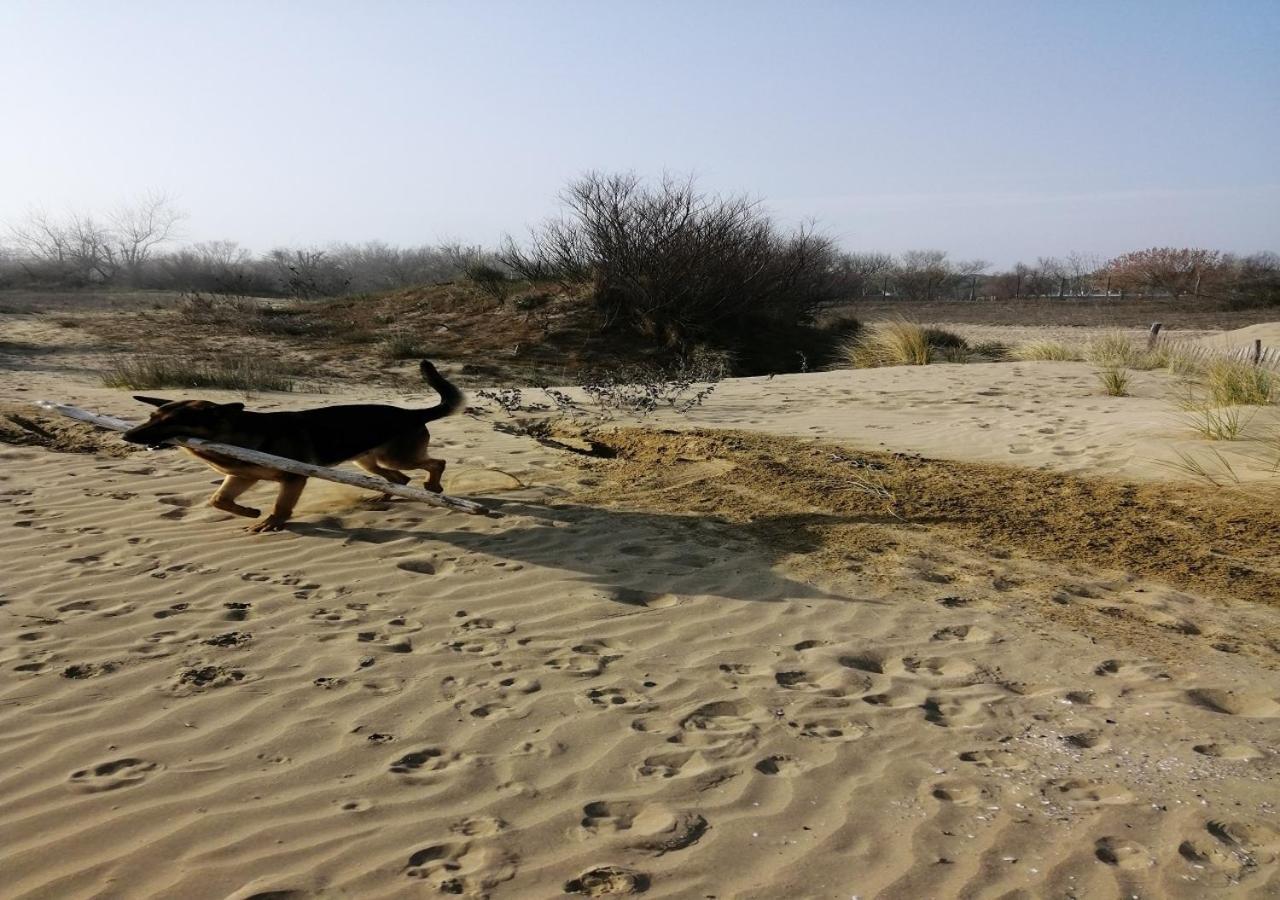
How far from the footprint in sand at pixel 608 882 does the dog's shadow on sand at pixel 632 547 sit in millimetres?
2184

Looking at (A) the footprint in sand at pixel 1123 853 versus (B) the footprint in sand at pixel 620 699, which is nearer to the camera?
(A) the footprint in sand at pixel 1123 853

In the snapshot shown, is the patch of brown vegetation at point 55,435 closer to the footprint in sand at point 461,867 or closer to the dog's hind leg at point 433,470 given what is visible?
the dog's hind leg at point 433,470

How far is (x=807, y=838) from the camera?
9.11ft

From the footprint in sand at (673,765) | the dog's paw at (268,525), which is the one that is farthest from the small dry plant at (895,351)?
the footprint in sand at (673,765)

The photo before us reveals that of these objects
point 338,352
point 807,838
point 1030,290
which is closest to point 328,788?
point 807,838

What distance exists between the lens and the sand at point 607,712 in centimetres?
263

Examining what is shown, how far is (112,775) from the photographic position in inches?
117

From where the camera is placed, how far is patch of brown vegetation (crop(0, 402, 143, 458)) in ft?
26.7

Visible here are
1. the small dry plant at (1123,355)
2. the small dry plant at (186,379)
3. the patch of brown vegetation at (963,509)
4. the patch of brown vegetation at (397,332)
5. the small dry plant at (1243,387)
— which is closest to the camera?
the patch of brown vegetation at (963,509)

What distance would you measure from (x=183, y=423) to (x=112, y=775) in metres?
3.03

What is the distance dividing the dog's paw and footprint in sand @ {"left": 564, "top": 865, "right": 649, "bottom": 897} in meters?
4.07

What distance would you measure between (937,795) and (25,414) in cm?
997

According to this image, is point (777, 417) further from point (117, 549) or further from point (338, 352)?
point (338, 352)

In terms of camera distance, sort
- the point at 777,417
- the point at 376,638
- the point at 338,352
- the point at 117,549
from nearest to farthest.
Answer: the point at 376,638, the point at 117,549, the point at 777,417, the point at 338,352
